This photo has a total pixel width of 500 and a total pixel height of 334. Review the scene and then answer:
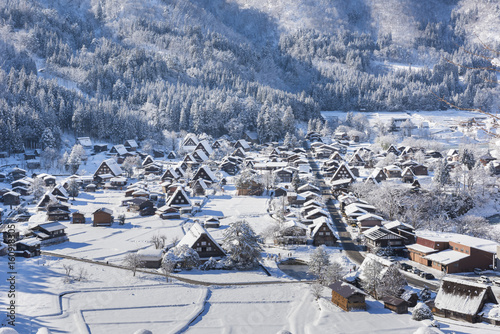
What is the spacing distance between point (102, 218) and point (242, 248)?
17.6 metres

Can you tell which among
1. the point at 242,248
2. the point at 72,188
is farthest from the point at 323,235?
the point at 72,188

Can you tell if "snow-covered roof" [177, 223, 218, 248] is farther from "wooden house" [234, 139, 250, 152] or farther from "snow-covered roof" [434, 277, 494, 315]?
"wooden house" [234, 139, 250, 152]

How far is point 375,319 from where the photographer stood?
21.1 metres

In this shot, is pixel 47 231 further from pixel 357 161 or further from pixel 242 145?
pixel 242 145

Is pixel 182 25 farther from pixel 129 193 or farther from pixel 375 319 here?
pixel 375 319

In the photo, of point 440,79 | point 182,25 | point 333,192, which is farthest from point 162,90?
point 440,79

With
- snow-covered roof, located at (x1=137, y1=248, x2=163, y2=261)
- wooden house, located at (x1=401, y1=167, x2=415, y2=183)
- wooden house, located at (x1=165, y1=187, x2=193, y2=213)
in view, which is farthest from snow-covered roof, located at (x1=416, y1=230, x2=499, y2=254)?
wooden house, located at (x1=165, y1=187, x2=193, y2=213)

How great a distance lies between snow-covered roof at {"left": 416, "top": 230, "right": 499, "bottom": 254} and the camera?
31016mm

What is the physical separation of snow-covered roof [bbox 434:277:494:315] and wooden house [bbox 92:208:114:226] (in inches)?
1181

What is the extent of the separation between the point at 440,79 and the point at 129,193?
136 meters

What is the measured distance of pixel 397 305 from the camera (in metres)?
22.3

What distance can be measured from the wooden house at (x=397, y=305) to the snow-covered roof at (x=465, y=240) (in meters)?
12.0

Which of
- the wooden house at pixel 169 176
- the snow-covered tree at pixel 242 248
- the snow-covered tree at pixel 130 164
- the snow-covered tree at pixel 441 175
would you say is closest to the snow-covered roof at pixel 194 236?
the snow-covered tree at pixel 242 248

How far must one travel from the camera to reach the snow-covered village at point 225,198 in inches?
850
